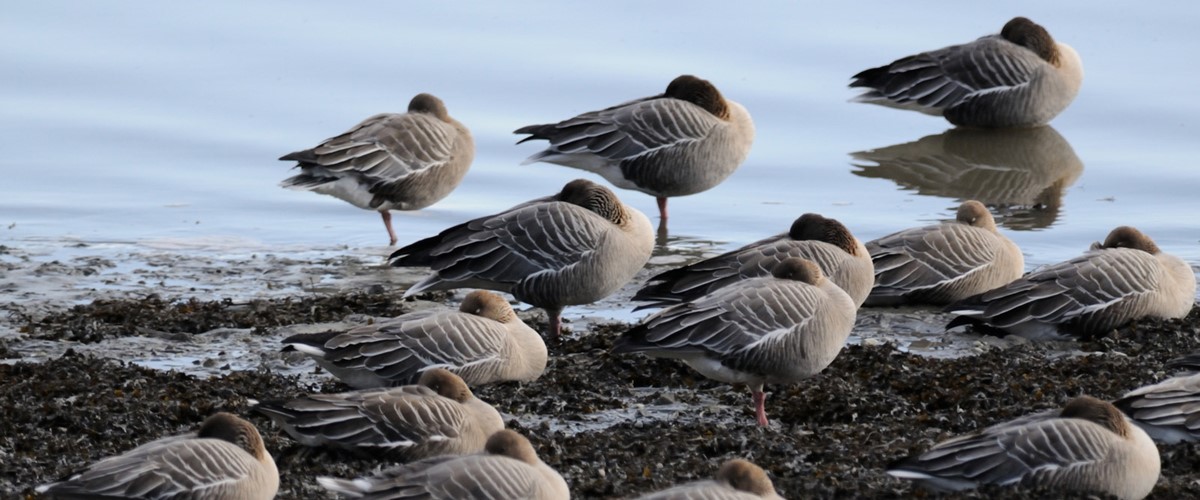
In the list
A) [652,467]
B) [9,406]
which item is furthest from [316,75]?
[652,467]

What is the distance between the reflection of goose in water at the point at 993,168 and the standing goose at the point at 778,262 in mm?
4630

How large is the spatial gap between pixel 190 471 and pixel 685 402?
10.5 ft

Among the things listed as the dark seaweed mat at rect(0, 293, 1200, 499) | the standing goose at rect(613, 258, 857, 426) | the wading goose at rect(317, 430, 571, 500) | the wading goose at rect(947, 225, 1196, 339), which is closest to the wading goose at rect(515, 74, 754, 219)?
the wading goose at rect(947, 225, 1196, 339)

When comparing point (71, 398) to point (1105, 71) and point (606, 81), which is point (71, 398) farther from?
point (1105, 71)

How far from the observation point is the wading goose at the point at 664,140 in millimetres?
15086

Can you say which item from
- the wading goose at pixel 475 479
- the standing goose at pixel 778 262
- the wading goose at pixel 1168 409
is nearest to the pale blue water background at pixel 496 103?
the standing goose at pixel 778 262

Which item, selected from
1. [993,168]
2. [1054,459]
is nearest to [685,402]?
[1054,459]

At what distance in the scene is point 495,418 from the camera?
324 inches

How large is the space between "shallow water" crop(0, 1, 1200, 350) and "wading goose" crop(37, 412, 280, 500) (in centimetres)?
481

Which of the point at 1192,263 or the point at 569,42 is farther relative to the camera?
the point at 569,42

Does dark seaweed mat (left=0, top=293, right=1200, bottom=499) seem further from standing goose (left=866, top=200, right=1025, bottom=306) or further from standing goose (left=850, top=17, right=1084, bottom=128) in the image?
standing goose (left=850, top=17, right=1084, bottom=128)

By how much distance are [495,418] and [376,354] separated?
46.4 inches

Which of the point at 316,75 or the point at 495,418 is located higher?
the point at 316,75

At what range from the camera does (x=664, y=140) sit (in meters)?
15.1
